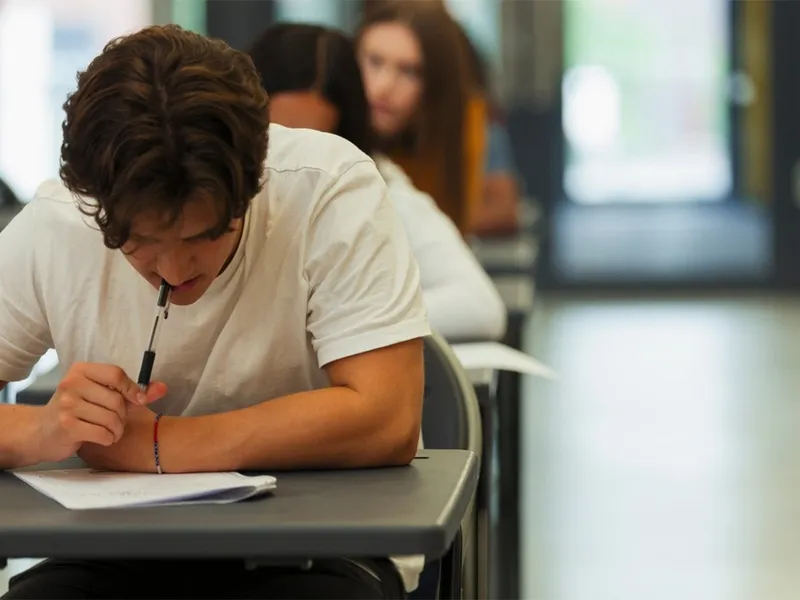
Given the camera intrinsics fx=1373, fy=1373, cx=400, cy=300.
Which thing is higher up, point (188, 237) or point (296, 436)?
point (188, 237)

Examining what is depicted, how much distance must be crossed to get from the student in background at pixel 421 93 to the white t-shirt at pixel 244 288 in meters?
1.70

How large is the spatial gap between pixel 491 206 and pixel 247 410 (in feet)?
11.1

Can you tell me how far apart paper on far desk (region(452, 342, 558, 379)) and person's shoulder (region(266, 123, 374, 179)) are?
1.78 feet

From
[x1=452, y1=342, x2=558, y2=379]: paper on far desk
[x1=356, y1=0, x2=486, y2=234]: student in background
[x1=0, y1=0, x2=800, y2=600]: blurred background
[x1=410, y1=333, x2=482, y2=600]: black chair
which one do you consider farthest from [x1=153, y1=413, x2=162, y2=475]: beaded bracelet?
[x1=0, y1=0, x2=800, y2=600]: blurred background

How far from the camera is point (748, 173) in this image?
9109 millimetres

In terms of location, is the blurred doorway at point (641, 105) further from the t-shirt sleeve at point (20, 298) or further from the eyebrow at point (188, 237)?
the eyebrow at point (188, 237)

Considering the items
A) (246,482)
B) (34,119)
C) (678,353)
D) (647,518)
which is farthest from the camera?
(34,119)

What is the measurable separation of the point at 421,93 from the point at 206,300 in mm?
1871

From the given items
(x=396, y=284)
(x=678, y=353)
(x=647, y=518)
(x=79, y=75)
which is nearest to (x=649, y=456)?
(x=647, y=518)

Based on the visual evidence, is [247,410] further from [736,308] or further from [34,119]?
[736,308]

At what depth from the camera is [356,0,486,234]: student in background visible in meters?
3.20

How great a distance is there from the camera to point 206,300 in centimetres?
144

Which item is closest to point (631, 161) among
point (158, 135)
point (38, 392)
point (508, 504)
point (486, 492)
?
point (508, 504)

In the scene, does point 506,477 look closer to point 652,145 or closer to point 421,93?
point 421,93
